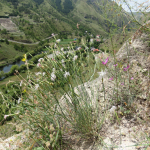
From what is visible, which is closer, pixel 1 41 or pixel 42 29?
pixel 1 41

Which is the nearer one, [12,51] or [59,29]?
[12,51]

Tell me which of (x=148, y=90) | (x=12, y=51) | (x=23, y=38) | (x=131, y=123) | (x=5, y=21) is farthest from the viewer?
(x=5, y=21)

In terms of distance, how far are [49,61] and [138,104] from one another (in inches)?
92.2

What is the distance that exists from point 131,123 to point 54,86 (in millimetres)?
1855

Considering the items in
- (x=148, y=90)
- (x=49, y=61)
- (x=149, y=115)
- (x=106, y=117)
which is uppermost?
(x=49, y=61)

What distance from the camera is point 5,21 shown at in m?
163

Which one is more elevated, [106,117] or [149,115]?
[149,115]

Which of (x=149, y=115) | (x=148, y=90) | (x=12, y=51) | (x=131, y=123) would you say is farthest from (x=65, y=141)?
(x=12, y=51)

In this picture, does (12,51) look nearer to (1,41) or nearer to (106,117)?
(1,41)

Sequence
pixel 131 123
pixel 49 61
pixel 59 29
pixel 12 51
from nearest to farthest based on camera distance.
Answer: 1. pixel 49 61
2. pixel 131 123
3. pixel 12 51
4. pixel 59 29

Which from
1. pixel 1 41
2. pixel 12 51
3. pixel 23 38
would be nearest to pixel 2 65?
pixel 12 51

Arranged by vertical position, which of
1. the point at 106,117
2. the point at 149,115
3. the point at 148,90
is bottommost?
the point at 106,117

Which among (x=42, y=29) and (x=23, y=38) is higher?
(x=42, y=29)

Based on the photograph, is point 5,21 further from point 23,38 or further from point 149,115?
point 149,115
